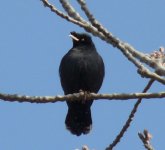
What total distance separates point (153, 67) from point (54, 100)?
1.02 m

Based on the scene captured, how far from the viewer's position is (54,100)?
3570 mm

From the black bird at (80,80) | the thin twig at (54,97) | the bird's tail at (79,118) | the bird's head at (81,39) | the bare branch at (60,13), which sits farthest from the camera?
the bird's head at (81,39)

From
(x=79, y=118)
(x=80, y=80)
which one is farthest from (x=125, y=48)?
(x=79, y=118)

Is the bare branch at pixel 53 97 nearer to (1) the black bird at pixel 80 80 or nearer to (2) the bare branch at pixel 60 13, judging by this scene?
(2) the bare branch at pixel 60 13

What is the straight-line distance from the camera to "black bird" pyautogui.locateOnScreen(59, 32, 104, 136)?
20.2ft

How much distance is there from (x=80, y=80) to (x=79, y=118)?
1.55 ft

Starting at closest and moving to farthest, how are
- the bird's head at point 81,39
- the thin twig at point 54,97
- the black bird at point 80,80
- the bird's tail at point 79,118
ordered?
the thin twig at point 54,97
the bird's tail at point 79,118
the black bird at point 80,80
the bird's head at point 81,39

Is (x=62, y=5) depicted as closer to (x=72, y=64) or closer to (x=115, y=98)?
(x=115, y=98)

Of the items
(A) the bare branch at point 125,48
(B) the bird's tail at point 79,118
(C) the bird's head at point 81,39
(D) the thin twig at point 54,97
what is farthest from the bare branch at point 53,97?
(C) the bird's head at point 81,39

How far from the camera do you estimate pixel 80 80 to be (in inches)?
243

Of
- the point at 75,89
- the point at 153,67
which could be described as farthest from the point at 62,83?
the point at 153,67

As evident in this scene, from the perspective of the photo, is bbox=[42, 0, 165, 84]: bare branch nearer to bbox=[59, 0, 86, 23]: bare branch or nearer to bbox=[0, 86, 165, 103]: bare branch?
bbox=[59, 0, 86, 23]: bare branch

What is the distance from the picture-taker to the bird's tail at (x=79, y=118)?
19.8 ft

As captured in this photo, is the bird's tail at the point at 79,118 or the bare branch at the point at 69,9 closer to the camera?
the bare branch at the point at 69,9
